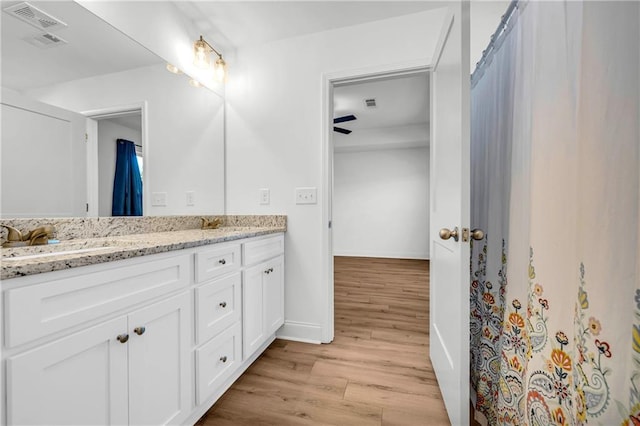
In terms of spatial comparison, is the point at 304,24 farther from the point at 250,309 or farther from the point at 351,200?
the point at 351,200

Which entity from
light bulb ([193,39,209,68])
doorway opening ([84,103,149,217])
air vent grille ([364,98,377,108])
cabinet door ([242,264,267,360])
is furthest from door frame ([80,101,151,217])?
air vent grille ([364,98,377,108])

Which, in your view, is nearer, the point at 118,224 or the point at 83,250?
the point at 83,250

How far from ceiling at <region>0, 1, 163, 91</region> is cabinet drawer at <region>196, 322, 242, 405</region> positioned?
133 cm

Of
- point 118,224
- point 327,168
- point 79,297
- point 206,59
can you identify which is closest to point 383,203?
point 327,168

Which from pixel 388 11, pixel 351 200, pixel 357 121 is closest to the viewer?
pixel 388 11

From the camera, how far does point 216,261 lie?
1248 millimetres

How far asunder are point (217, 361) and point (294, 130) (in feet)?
5.08

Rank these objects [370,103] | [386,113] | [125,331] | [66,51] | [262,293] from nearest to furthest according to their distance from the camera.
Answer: [125,331], [66,51], [262,293], [370,103], [386,113]

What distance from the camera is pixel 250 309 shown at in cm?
152

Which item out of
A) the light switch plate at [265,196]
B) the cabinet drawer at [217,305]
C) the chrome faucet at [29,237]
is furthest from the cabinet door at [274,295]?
the chrome faucet at [29,237]

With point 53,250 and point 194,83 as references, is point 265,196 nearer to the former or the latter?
point 194,83

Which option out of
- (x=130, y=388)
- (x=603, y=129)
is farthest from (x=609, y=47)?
(x=130, y=388)

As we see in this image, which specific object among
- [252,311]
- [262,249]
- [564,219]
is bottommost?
[252,311]

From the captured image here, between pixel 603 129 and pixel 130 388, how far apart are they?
59.1 inches
